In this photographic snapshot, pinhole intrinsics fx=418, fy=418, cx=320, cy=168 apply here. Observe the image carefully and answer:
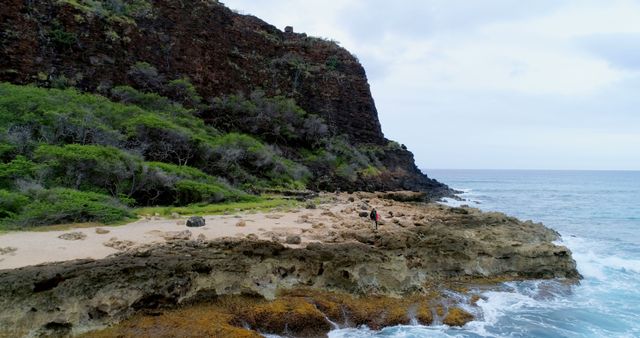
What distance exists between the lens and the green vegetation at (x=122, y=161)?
12.3 m

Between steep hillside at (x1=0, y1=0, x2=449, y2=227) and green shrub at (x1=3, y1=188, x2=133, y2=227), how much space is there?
1.78 m

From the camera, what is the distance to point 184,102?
109 ft

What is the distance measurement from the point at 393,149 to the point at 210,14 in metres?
23.9

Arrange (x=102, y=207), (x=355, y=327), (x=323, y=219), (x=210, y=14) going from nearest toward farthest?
(x=355, y=327) → (x=102, y=207) → (x=323, y=219) → (x=210, y=14)

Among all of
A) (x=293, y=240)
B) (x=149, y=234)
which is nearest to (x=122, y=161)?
(x=149, y=234)

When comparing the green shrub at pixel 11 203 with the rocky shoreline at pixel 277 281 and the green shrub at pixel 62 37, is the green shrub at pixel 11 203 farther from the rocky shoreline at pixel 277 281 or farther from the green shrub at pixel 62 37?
the green shrub at pixel 62 37

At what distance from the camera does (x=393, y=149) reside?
47.8m

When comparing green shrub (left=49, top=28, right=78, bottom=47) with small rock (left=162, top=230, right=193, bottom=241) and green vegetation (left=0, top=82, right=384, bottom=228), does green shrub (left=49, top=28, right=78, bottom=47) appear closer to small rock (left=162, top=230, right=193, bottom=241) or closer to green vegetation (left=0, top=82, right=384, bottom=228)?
green vegetation (left=0, top=82, right=384, bottom=228)

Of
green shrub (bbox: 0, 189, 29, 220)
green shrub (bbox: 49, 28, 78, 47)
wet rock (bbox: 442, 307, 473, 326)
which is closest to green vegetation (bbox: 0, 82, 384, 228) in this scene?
green shrub (bbox: 0, 189, 29, 220)

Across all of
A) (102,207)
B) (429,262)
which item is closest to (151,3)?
(102,207)

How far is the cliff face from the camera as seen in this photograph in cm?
2698

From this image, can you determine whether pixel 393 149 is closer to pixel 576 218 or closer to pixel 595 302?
pixel 576 218

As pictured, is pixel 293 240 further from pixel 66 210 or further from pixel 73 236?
pixel 66 210

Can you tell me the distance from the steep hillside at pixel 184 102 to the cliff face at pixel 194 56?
10 cm
